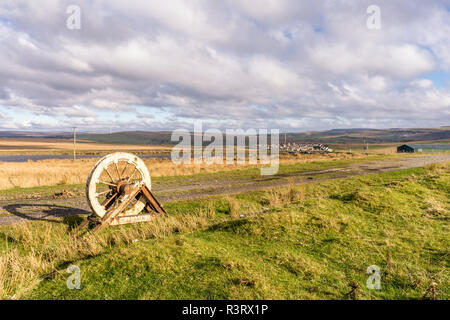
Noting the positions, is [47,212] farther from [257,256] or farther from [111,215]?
[257,256]

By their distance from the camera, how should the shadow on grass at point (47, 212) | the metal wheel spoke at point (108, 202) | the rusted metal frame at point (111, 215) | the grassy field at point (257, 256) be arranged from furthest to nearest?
1. the shadow on grass at point (47, 212)
2. the metal wheel spoke at point (108, 202)
3. the rusted metal frame at point (111, 215)
4. the grassy field at point (257, 256)

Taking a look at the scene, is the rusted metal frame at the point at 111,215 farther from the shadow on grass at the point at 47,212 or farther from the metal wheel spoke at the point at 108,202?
the shadow on grass at the point at 47,212

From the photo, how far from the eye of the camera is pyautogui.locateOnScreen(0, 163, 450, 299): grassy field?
561 centimetres

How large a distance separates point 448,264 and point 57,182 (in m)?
26.1

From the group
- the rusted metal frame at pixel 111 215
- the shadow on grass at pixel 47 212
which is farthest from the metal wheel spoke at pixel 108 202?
the shadow on grass at pixel 47 212

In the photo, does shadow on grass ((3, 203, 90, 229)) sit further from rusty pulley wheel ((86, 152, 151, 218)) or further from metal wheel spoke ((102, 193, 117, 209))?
rusty pulley wheel ((86, 152, 151, 218))

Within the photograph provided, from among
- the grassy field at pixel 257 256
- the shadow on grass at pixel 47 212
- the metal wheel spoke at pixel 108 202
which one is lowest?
the shadow on grass at pixel 47 212

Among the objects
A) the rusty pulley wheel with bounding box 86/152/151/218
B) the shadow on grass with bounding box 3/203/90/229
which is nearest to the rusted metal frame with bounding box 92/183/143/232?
the rusty pulley wheel with bounding box 86/152/151/218

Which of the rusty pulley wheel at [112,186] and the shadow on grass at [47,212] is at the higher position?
the rusty pulley wheel at [112,186]

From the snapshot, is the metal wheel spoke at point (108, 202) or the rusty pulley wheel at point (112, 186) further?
the metal wheel spoke at point (108, 202)

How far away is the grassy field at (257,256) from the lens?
561 centimetres

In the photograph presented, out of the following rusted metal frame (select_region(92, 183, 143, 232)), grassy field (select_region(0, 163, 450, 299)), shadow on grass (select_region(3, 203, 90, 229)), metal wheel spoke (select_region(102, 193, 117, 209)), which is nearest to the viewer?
grassy field (select_region(0, 163, 450, 299))

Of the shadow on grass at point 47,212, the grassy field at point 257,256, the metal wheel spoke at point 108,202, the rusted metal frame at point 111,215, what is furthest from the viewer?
the shadow on grass at point 47,212
